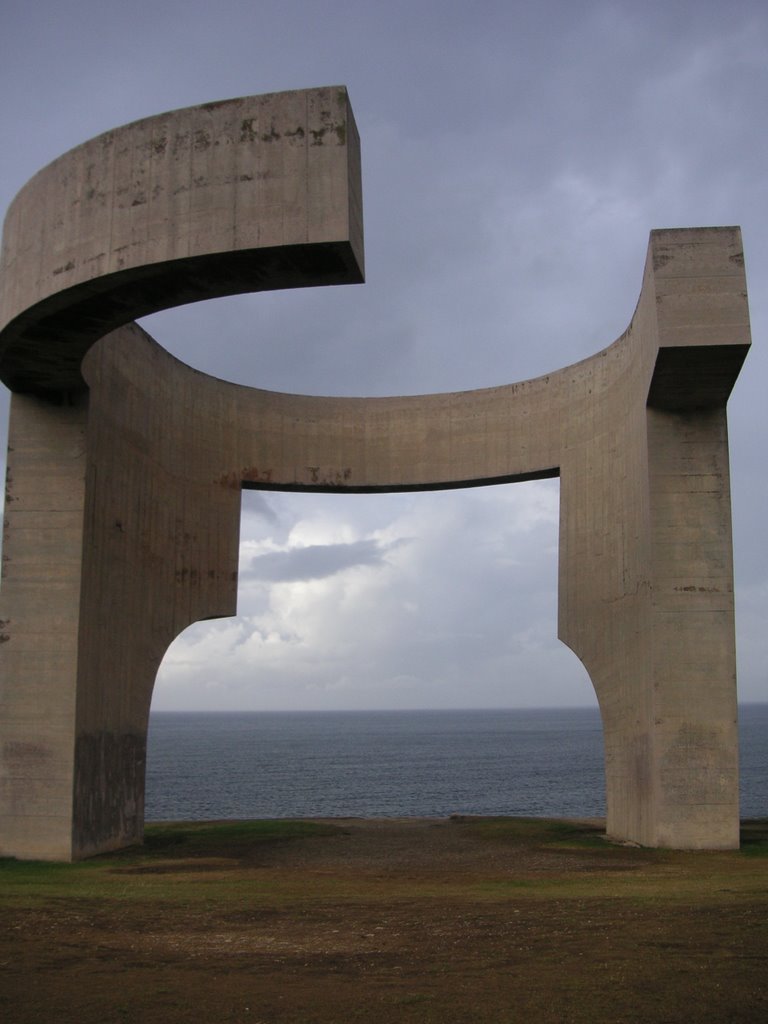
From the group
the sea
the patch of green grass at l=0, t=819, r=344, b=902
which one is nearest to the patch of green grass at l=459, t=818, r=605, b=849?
the patch of green grass at l=0, t=819, r=344, b=902

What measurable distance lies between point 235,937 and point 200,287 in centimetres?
640

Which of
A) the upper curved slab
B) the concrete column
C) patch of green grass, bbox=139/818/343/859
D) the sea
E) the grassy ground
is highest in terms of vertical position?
the upper curved slab

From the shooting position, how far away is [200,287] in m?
11.2

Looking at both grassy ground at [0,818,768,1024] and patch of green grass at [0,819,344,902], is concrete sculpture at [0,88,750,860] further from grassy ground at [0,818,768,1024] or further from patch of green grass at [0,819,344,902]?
grassy ground at [0,818,768,1024]

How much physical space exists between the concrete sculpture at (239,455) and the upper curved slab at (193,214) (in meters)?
0.03

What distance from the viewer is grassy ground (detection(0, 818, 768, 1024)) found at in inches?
256

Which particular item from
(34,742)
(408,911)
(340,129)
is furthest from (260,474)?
(408,911)

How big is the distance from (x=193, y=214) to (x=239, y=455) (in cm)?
869

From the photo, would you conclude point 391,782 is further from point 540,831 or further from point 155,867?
point 155,867

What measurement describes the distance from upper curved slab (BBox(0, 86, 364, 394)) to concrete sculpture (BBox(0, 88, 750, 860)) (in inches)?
1.1

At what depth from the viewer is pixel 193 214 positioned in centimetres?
1054

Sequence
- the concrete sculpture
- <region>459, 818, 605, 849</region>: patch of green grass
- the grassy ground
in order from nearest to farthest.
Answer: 1. the grassy ground
2. the concrete sculpture
3. <region>459, 818, 605, 849</region>: patch of green grass

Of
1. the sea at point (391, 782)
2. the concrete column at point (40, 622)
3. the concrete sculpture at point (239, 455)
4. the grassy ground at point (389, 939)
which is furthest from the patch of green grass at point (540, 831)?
the sea at point (391, 782)

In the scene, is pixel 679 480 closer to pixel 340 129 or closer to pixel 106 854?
pixel 340 129
